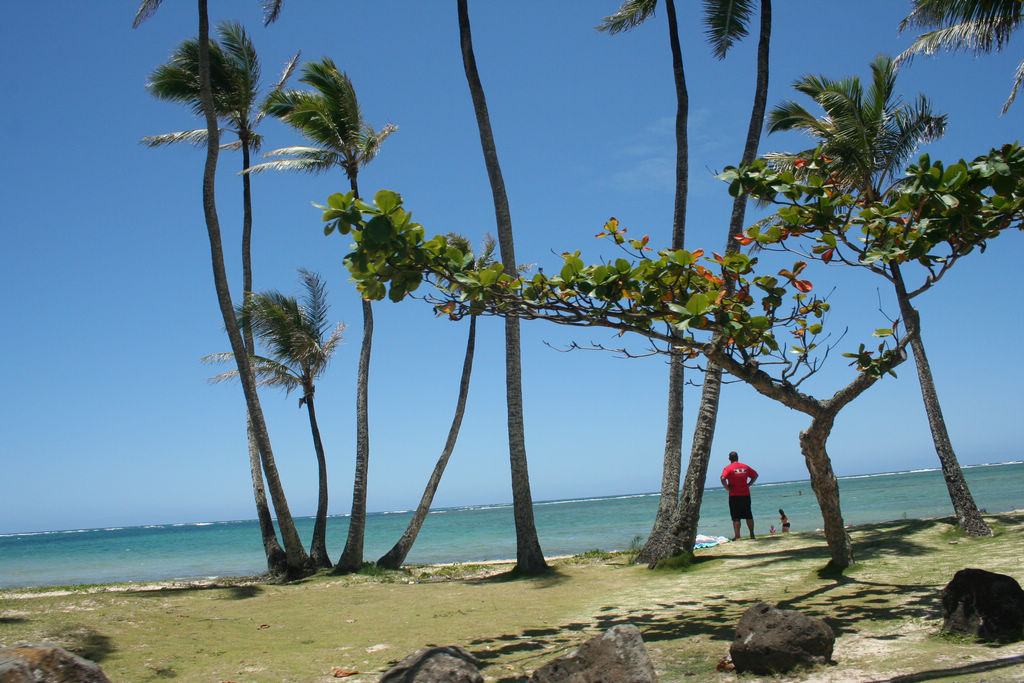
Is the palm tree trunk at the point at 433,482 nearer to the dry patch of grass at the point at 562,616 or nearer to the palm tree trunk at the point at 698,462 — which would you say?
the dry patch of grass at the point at 562,616

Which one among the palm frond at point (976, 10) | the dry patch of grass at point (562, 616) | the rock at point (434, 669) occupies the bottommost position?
the dry patch of grass at point (562, 616)


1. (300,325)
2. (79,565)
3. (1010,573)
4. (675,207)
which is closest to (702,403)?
(675,207)

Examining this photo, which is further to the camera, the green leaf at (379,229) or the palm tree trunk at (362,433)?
the palm tree trunk at (362,433)

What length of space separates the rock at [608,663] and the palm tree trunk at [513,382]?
7.09 m

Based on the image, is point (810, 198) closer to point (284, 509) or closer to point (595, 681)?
point (595, 681)

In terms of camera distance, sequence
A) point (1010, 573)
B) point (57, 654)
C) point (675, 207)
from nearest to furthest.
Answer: point (57, 654) < point (1010, 573) < point (675, 207)

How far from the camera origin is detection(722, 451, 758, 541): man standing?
12.8 metres

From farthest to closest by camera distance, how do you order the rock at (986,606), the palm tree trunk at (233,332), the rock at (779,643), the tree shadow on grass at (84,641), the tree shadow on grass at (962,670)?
the palm tree trunk at (233,332)
the tree shadow on grass at (84,641)
the rock at (986,606)
the rock at (779,643)
the tree shadow on grass at (962,670)

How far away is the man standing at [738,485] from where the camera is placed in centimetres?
1278

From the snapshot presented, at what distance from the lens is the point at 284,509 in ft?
45.2

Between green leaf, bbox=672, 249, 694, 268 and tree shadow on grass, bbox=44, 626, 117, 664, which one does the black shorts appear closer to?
green leaf, bbox=672, 249, 694, 268

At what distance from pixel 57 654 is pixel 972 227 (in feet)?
25.7

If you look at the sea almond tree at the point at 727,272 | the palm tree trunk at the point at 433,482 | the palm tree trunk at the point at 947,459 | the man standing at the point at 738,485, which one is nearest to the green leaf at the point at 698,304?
the sea almond tree at the point at 727,272

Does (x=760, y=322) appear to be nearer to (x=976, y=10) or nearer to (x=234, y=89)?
(x=976, y=10)
